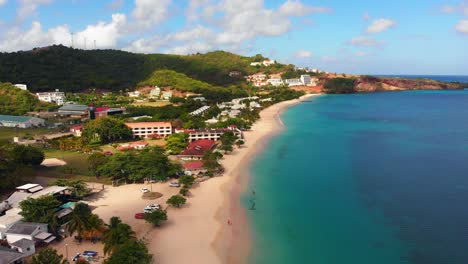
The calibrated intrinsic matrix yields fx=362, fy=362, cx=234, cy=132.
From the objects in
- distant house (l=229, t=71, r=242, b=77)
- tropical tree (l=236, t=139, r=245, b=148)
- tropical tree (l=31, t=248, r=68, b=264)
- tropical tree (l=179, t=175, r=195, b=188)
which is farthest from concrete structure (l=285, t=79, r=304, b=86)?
tropical tree (l=31, t=248, r=68, b=264)

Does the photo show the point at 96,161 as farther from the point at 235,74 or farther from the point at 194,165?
the point at 235,74

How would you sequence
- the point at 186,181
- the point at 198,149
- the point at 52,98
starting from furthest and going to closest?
the point at 52,98 < the point at 198,149 < the point at 186,181

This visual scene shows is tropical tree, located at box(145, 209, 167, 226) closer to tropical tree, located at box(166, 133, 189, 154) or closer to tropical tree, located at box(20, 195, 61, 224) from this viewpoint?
tropical tree, located at box(20, 195, 61, 224)

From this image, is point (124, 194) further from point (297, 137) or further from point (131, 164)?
point (297, 137)

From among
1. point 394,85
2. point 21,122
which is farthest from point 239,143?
point 394,85

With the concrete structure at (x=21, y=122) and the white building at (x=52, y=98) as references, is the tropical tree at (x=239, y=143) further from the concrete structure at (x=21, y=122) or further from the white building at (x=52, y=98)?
the white building at (x=52, y=98)

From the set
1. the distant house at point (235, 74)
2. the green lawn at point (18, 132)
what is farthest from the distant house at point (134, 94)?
the distant house at point (235, 74)
